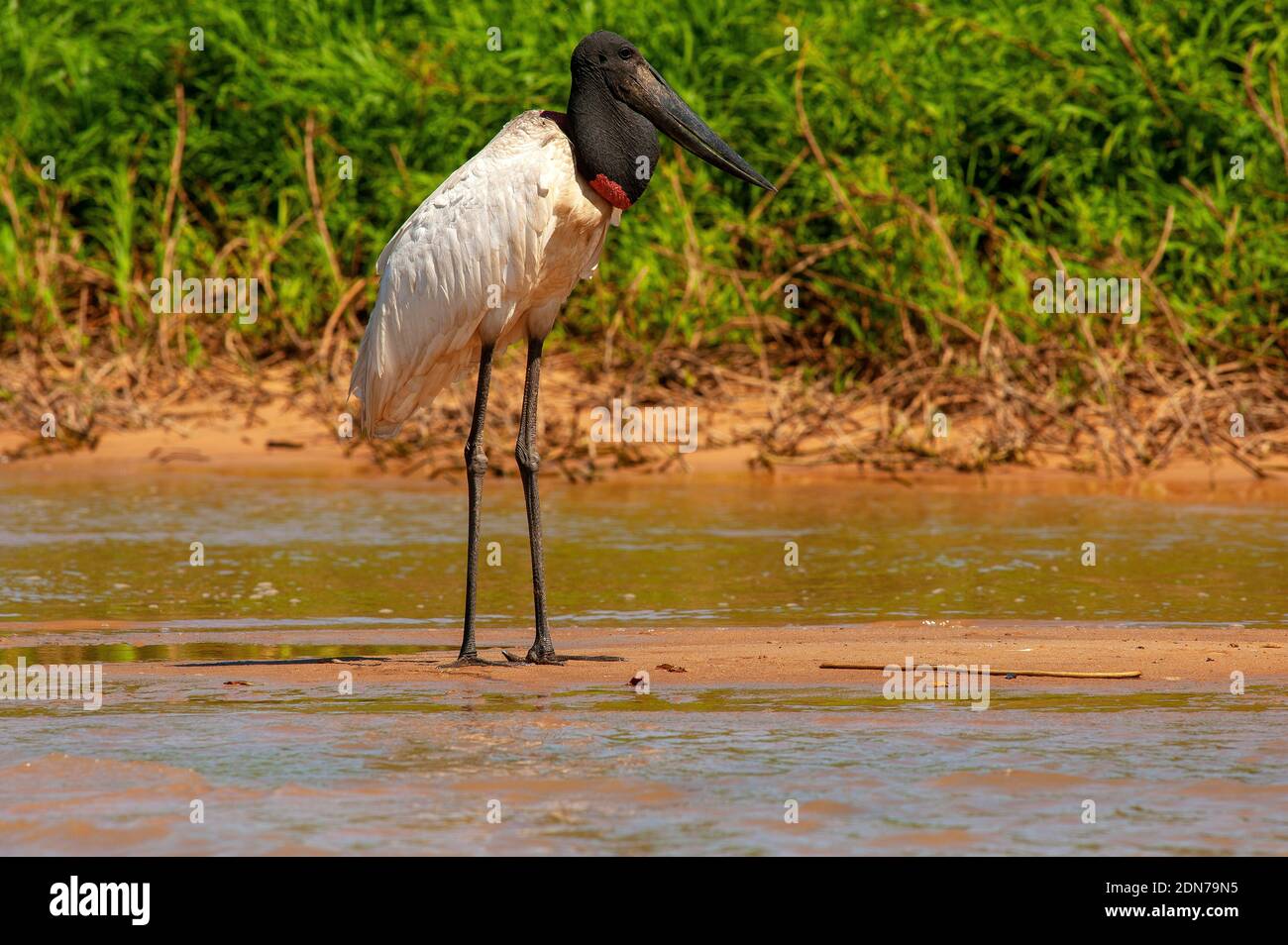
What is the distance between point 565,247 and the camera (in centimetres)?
557

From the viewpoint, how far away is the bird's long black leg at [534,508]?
5391 millimetres

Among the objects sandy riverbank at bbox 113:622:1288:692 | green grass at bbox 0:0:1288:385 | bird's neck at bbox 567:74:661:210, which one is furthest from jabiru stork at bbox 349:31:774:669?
green grass at bbox 0:0:1288:385

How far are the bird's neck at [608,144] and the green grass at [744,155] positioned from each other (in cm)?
429

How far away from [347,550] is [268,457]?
2660 millimetres

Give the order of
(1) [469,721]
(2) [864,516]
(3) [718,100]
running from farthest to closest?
(3) [718,100], (2) [864,516], (1) [469,721]

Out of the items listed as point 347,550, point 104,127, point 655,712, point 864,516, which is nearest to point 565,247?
point 655,712

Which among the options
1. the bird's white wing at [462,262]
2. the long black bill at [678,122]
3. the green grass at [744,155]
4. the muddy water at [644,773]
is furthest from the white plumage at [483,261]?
the green grass at [744,155]

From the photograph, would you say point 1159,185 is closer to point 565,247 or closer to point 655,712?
point 565,247

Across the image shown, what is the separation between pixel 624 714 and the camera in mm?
4602

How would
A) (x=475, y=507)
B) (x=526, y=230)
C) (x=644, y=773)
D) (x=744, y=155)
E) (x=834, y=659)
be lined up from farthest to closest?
(x=744, y=155) → (x=475, y=507) → (x=526, y=230) → (x=834, y=659) → (x=644, y=773)

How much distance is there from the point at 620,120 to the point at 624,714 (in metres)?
1.78

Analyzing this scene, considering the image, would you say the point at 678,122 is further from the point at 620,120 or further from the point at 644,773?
the point at 644,773

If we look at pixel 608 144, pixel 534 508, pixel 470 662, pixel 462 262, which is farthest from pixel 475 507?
pixel 608 144

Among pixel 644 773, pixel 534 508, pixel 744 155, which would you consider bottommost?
pixel 644 773
